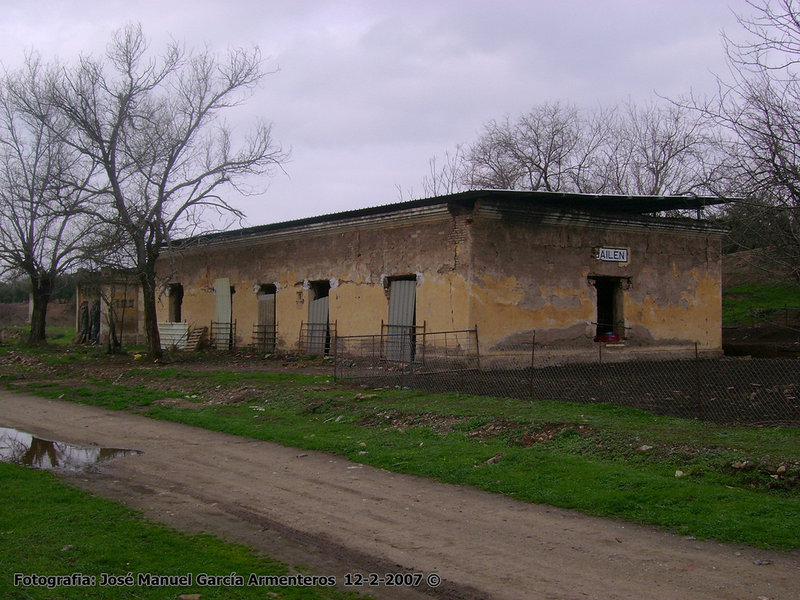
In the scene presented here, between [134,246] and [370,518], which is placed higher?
[134,246]

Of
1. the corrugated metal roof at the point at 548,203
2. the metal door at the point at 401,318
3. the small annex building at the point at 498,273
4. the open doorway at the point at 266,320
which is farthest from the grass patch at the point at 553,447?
the open doorway at the point at 266,320

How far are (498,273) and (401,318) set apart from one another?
A: 313 centimetres

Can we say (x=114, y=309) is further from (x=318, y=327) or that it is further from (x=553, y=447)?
(x=553, y=447)

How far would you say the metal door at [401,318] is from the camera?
62.0 feet

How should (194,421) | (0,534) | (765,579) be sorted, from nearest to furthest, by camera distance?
(765,579) < (0,534) < (194,421)

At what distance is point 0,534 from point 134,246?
1774 cm

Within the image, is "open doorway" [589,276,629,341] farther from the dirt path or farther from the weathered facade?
the weathered facade

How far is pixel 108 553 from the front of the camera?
568 centimetres

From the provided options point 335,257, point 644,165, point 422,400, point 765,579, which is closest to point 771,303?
point 644,165

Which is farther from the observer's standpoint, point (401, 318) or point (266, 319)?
point (266, 319)

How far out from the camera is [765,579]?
523cm

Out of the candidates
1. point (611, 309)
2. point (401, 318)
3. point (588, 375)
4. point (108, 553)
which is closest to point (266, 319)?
point (401, 318)

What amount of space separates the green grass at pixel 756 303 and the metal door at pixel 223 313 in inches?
874

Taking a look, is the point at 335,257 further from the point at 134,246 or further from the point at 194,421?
the point at 194,421
